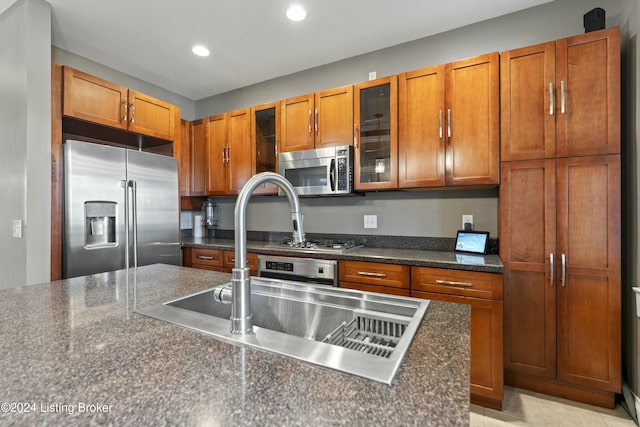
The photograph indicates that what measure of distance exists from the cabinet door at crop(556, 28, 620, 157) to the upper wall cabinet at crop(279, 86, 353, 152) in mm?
1434

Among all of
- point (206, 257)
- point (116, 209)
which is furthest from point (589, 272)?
point (116, 209)

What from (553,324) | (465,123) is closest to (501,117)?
(465,123)

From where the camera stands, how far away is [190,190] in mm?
Answer: 3576

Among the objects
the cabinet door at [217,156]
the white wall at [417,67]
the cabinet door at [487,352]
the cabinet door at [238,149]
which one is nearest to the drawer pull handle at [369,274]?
the cabinet door at [487,352]

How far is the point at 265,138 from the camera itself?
3.06 m

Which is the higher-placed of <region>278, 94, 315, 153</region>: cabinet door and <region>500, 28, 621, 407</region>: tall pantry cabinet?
<region>278, 94, 315, 153</region>: cabinet door

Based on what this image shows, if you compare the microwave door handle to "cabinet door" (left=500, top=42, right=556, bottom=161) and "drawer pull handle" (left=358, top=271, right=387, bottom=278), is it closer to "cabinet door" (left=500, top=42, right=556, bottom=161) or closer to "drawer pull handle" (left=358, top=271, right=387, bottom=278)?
"drawer pull handle" (left=358, top=271, right=387, bottom=278)

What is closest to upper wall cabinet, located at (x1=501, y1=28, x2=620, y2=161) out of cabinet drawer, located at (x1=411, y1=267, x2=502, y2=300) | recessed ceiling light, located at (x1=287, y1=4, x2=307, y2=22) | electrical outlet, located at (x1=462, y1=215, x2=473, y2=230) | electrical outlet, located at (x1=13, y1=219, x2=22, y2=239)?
electrical outlet, located at (x1=462, y1=215, x2=473, y2=230)

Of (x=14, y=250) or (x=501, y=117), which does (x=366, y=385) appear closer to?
(x=501, y=117)

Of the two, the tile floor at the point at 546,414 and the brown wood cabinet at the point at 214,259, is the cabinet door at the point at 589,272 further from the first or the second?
the brown wood cabinet at the point at 214,259

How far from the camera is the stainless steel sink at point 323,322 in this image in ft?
2.17

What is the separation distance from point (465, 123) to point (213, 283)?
195 cm

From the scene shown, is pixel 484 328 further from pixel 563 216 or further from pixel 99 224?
pixel 99 224

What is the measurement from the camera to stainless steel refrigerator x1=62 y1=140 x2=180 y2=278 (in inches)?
88.7
